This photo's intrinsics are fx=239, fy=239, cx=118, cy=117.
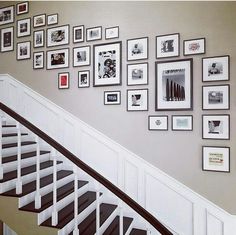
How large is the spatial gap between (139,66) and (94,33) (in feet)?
3.00

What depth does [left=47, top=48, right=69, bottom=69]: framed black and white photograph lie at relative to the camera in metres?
3.81

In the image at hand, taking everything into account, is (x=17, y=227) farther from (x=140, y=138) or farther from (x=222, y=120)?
(x=222, y=120)

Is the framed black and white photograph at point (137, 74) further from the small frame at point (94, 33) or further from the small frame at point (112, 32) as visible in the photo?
the small frame at point (94, 33)

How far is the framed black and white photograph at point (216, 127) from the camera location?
2883 mm

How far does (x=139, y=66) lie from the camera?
3.33 metres

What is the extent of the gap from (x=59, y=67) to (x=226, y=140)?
268 cm

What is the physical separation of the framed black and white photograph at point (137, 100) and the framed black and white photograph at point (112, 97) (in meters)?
0.17

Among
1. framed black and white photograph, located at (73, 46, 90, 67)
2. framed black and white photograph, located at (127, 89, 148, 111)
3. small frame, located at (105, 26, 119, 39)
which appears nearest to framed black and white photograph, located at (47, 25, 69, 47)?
framed black and white photograph, located at (73, 46, 90, 67)

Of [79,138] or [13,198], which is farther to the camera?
[79,138]

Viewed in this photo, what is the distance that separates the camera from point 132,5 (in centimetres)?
341

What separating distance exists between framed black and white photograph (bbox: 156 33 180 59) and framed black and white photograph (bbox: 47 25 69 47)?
1502mm

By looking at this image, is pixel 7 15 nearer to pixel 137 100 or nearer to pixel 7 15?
pixel 7 15

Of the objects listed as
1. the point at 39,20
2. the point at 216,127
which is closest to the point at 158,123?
the point at 216,127

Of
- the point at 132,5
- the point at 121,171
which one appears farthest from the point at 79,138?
the point at 132,5
